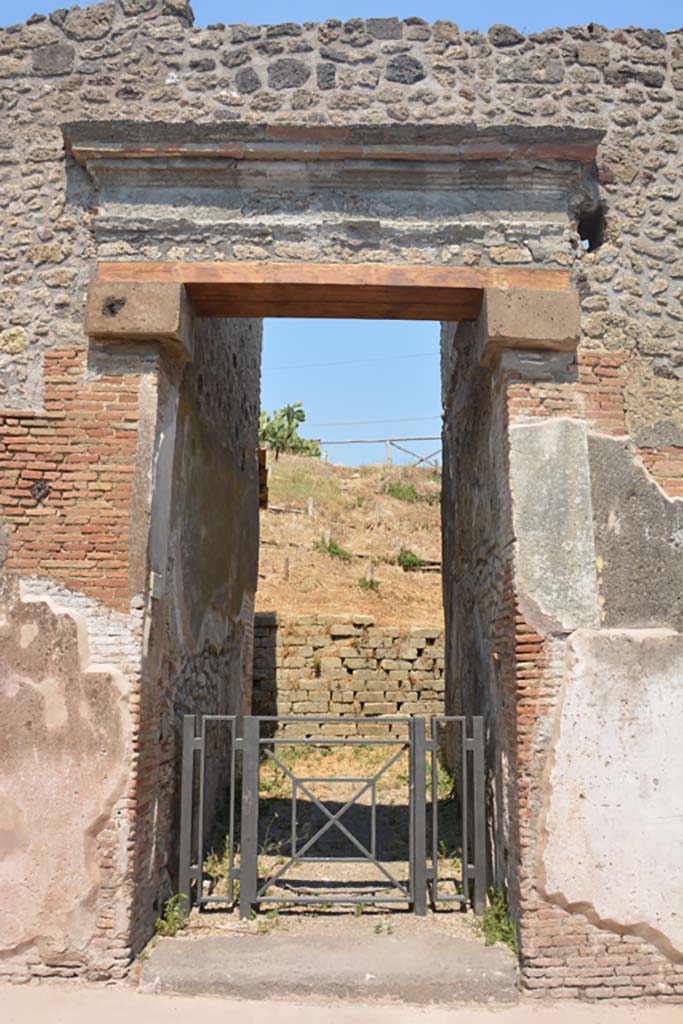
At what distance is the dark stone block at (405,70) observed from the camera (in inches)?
205

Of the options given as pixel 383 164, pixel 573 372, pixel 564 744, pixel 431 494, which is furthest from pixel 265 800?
pixel 431 494

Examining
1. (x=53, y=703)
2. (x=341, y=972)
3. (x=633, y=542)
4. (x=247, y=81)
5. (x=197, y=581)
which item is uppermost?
(x=247, y=81)

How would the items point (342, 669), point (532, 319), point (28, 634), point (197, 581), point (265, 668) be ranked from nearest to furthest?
point (28, 634) < point (532, 319) < point (197, 581) < point (265, 668) < point (342, 669)

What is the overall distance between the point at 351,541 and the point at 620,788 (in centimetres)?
1943

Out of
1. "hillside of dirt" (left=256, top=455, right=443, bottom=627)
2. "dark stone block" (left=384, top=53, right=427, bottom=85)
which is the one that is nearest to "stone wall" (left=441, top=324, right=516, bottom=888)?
"dark stone block" (left=384, top=53, right=427, bottom=85)

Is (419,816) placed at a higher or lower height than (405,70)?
lower

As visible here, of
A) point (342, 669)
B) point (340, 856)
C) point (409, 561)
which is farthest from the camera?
point (409, 561)

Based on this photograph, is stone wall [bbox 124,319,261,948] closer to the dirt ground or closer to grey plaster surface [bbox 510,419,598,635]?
the dirt ground

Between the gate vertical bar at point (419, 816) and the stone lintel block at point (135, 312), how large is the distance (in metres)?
3.06

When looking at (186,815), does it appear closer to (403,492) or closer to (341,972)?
(341,972)

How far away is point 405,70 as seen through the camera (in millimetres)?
5227

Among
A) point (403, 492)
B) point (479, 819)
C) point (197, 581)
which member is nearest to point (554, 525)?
point (479, 819)

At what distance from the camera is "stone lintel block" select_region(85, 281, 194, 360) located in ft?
15.8

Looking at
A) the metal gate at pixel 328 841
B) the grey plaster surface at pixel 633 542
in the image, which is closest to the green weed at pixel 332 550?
the metal gate at pixel 328 841
